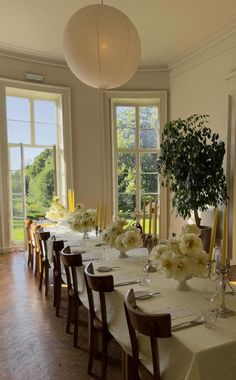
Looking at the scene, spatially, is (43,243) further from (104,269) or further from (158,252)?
(158,252)

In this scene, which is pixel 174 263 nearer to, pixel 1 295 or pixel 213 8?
pixel 1 295

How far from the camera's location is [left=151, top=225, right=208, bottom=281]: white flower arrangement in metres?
1.94

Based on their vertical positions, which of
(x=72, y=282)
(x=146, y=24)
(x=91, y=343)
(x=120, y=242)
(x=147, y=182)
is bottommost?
(x=91, y=343)

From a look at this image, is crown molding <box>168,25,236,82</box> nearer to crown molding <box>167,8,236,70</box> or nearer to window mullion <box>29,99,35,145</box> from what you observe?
crown molding <box>167,8,236,70</box>

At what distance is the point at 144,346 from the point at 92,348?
878 millimetres

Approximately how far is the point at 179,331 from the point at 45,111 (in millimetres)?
6283

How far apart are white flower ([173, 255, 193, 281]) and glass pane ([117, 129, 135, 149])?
213 inches

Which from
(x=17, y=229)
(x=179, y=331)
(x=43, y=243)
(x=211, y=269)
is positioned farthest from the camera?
(x=17, y=229)

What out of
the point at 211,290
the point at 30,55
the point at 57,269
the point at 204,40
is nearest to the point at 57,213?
the point at 57,269

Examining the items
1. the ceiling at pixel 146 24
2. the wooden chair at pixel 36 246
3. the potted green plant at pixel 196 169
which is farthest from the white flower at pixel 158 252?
the ceiling at pixel 146 24

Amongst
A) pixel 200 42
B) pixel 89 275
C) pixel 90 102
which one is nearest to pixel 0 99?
pixel 90 102

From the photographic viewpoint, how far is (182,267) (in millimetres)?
1936

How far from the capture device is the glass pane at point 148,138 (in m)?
7.27

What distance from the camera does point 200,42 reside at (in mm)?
5715
